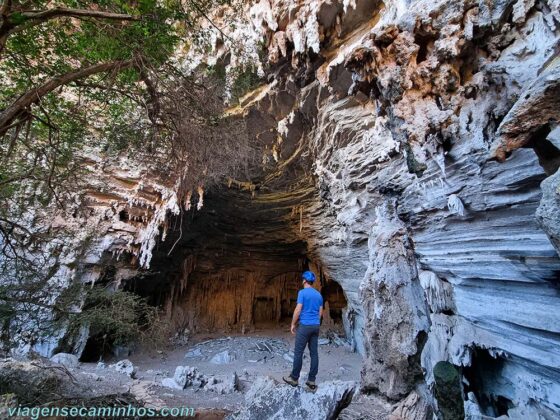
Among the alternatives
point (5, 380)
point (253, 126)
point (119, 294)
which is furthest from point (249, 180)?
point (5, 380)

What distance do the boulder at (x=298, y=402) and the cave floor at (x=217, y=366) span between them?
1731 mm

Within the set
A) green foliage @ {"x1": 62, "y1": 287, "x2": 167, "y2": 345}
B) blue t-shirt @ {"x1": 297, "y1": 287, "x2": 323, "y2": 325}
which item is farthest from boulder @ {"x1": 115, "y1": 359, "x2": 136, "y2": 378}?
blue t-shirt @ {"x1": 297, "y1": 287, "x2": 323, "y2": 325}

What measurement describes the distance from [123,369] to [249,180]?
21.4ft

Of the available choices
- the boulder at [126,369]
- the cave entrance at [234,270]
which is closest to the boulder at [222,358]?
the boulder at [126,369]

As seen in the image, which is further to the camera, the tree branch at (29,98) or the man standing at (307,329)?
the man standing at (307,329)

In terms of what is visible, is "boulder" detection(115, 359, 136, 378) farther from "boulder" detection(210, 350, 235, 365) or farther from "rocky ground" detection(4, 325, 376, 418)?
"boulder" detection(210, 350, 235, 365)

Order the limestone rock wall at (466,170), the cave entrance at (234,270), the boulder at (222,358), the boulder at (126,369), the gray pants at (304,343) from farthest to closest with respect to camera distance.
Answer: the cave entrance at (234,270) → the boulder at (222,358) → the boulder at (126,369) → the gray pants at (304,343) → the limestone rock wall at (466,170)

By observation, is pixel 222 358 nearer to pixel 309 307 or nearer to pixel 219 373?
pixel 219 373

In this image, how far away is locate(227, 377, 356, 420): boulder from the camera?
327 centimetres

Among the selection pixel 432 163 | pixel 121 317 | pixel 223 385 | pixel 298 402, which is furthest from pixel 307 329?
pixel 223 385

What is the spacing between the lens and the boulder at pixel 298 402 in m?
3.27

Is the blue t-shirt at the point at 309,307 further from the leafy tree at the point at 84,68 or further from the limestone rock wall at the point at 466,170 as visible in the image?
the leafy tree at the point at 84,68

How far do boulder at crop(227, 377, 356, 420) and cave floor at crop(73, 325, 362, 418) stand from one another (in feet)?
5.68

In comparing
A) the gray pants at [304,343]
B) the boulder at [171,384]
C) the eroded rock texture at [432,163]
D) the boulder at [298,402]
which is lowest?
the boulder at [171,384]
